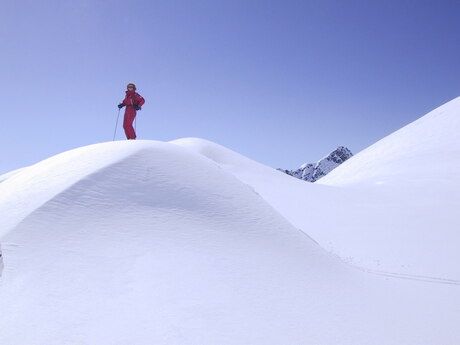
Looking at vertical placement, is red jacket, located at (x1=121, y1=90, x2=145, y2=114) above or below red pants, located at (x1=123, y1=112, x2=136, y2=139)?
above

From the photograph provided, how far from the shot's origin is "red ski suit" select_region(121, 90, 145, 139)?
13100mm

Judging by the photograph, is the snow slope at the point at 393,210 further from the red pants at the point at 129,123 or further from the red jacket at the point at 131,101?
the red jacket at the point at 131,101

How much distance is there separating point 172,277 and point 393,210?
10.4 meters

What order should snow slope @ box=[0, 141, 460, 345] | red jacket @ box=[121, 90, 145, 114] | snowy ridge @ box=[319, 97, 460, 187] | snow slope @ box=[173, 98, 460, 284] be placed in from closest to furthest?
1. snow slope @ box=[0, 141, 460, 345]
2. snow slope @ box=[173, 98, 460, 284]
3. red jacket @ box=[121, 90, 145, 114]
4. snowy ridge @ box=[319, 97, 460, 187]

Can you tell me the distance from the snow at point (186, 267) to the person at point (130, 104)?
13.2 ft

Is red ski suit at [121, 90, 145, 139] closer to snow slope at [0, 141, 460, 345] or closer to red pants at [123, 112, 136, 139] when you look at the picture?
red pants at [123, 112, 136, 139]

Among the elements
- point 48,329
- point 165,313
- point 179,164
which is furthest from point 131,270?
point 179,164

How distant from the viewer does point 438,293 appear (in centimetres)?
584

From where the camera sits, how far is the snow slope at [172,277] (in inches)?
149

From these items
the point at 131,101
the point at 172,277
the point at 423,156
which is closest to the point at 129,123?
the point at 131,101

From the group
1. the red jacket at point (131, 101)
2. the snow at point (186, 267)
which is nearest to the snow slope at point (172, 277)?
the snow at point (186, 267)

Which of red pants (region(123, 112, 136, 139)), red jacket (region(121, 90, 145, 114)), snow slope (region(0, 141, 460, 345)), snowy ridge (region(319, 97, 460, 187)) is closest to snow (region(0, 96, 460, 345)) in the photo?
snow slope (region(0, 141, 460, 345))

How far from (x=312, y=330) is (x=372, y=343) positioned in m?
0.85

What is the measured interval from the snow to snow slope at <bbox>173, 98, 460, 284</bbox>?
0.09 m
